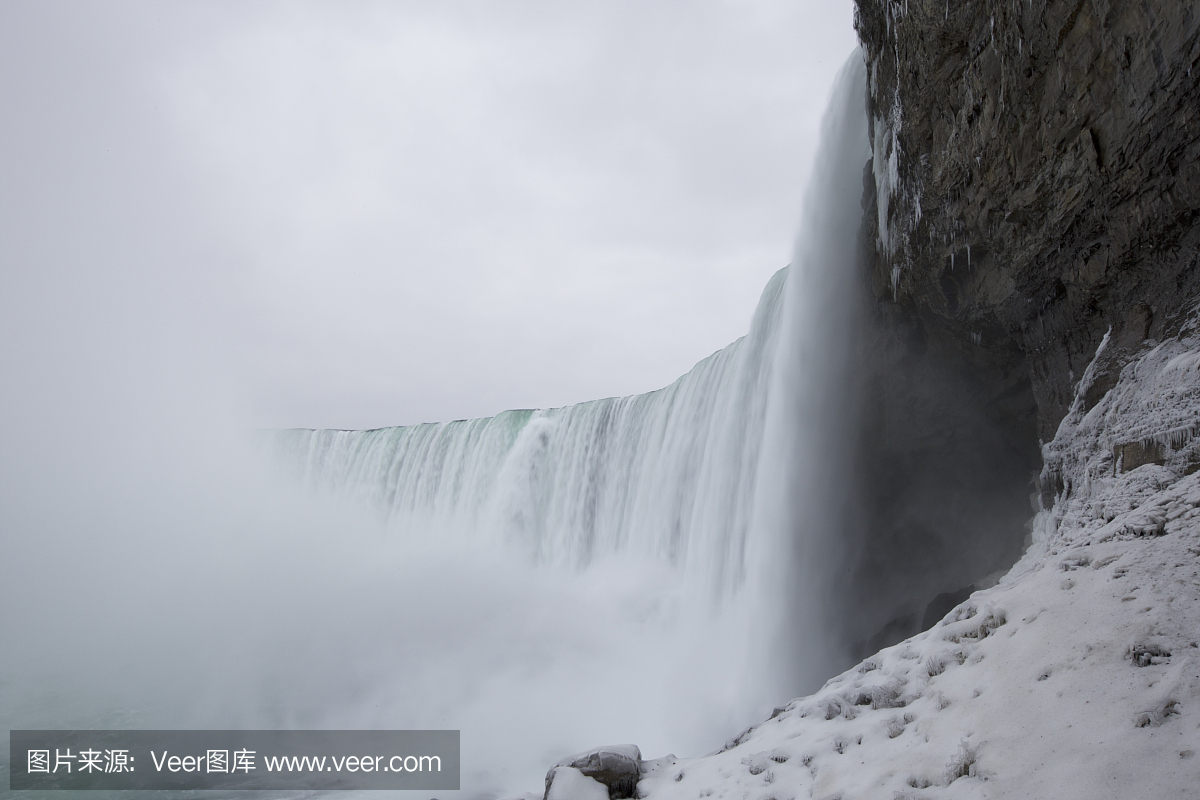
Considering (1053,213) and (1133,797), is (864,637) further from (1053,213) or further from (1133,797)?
(1133,797)

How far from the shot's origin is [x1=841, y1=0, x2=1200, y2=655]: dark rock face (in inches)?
151

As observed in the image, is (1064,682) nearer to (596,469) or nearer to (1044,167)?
(1044,167)

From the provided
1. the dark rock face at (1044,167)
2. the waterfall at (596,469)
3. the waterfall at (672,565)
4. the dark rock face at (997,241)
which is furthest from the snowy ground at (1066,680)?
the waterfall at (596,469)

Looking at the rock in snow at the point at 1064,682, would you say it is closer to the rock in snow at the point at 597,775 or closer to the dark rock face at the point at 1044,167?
the rock in snow at the point at 597,775

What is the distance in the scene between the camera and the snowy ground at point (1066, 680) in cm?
210

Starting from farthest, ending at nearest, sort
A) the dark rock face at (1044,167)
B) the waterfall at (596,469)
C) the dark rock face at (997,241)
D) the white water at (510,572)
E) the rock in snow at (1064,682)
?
the waterfall at (596,469) → the white water at (510,572) → the dark rock face at (997,241) → the dark rock face at (1044,167) → the rock in snow at (1064,682)

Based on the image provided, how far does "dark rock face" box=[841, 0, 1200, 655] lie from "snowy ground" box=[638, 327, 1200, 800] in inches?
18.4

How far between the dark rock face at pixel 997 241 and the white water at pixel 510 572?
99cm

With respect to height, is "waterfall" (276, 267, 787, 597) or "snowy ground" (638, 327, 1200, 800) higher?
"waterfall" (276, 267, 787, 597)

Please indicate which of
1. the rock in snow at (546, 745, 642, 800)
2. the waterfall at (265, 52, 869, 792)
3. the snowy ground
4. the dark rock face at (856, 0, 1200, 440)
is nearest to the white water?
the waterfall at (265, 52, 869, 792)

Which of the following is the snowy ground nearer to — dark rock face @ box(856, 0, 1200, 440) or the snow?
the snow

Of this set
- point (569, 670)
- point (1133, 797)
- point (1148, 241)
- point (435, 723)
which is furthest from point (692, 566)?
point (1133, 797)

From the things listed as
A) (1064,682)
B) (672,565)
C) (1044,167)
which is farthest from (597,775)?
(672,565)

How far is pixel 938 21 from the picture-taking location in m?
5.41
